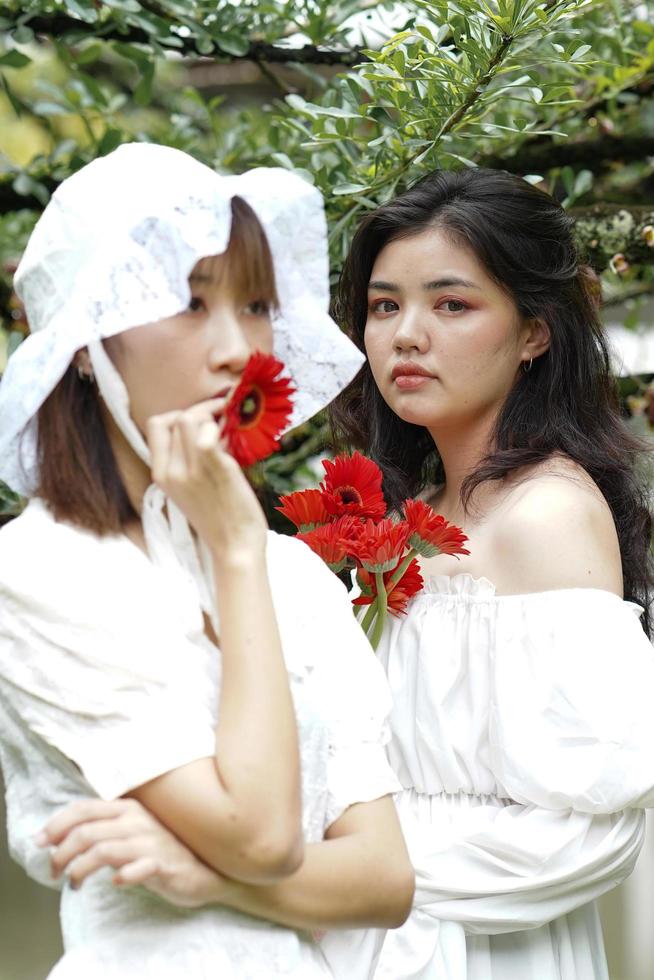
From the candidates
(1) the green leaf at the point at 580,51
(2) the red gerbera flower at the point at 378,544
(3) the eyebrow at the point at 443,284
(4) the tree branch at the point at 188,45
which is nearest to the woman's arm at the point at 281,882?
(2) the red gerbera flower at the point at 378,544

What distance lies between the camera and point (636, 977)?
15.7 ft

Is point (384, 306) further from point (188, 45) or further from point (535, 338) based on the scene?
point (188, 45)

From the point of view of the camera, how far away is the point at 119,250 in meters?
1.34

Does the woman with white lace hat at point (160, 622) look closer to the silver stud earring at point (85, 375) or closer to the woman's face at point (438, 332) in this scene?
the silver stud earring at point (85, 375)

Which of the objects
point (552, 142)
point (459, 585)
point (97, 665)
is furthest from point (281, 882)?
point (552, 142)

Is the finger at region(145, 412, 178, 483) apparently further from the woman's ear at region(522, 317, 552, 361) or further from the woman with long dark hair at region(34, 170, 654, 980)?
the woman's ear at region(522, 317, 552, 361)

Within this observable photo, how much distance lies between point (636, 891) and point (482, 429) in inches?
162

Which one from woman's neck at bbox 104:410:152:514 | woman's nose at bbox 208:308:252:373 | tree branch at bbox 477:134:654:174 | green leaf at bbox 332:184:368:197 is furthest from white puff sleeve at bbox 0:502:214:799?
tree branch at bbox 477:134:654:174

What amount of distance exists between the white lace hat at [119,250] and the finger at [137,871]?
17.4 inches

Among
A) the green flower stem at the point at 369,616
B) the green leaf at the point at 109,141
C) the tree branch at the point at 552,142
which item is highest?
the green leaf at the point at 109,141

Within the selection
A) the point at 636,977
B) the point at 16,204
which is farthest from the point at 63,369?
the point at 636,977

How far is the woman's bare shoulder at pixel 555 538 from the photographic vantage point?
6.70 ft

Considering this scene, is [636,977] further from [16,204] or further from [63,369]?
[63,369]

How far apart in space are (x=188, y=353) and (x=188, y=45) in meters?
1.59
